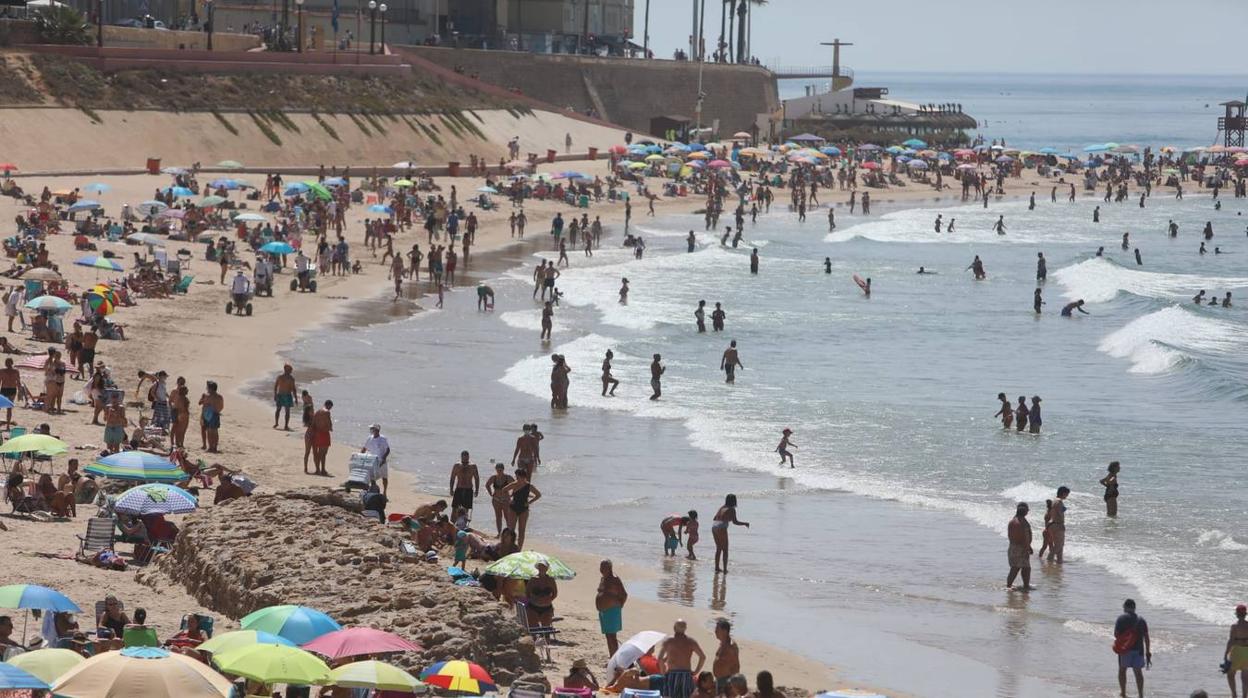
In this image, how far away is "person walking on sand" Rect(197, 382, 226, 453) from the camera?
2095cm

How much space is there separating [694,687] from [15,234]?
27301mm

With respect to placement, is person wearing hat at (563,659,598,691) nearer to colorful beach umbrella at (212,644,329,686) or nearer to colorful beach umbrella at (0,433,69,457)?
colorful beach umbrella at (212,644,329,686)

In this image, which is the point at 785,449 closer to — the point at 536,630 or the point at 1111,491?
the point at 1111,491

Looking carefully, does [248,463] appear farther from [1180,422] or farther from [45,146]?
[45,146]

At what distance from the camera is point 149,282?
3338 cm

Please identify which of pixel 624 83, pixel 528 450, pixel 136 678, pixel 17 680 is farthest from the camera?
pixel 624 83

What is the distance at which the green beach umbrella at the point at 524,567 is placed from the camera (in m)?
14.8

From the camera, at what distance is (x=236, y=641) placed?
11.5 m

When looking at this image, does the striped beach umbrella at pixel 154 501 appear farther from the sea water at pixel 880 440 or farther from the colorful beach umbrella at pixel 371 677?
the colorful beach umbrella at pixel 371 677

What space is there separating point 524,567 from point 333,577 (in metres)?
1.71

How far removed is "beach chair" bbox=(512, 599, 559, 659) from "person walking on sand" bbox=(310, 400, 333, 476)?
22.7 feet

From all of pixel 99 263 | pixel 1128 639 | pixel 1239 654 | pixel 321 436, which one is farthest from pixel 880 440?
pixel 99 263

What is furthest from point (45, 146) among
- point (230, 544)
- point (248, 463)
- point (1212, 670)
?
point (1212, 670)

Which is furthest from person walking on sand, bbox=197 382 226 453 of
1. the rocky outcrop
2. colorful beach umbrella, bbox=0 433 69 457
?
the rocky outcrop
